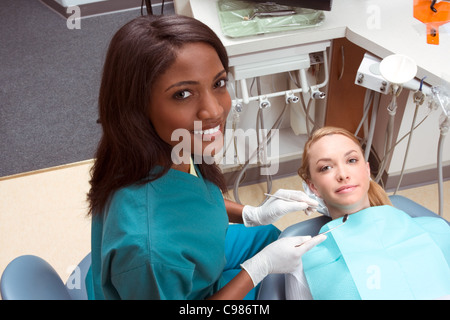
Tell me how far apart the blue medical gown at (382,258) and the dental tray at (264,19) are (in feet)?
2.36

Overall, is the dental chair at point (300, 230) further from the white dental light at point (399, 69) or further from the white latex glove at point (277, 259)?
the white dental light at point (399, 69)

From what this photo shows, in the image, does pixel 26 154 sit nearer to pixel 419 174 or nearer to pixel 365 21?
pixel 365 21

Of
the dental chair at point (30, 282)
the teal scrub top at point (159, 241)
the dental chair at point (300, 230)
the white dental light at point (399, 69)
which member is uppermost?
the white dental light at point (399, 69)

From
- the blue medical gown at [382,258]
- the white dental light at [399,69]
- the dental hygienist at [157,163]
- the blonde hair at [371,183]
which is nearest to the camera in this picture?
the dental hygienist at [157,163]

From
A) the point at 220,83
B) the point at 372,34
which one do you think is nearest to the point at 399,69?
the point at 372,34

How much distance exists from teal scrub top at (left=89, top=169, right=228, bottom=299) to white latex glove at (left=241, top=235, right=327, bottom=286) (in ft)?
0.45

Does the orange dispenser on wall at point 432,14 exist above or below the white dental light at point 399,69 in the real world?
above

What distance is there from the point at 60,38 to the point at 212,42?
270 centimetres

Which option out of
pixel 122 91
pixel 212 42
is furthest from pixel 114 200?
pixel 212 42

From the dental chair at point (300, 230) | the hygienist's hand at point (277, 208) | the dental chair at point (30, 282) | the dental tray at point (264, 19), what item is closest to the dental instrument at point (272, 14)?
the dental tray at point (264, 19)

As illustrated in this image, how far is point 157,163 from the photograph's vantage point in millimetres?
932

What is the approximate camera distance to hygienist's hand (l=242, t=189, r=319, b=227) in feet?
4.23

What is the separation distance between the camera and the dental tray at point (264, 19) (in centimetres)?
144
